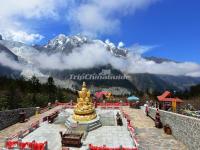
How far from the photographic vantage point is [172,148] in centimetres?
1684

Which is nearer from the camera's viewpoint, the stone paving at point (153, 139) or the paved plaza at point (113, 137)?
the stone paving at point (153, 139)

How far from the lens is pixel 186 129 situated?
17.0 meters

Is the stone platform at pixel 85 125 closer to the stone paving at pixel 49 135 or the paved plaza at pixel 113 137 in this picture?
the paved plaza at pixel 113 137

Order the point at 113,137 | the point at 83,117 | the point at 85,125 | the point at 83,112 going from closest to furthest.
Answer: the point at 113,137
the point at 85,125
the point at 83,117
the point at 83,112

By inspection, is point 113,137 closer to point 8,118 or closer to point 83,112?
point 83,112

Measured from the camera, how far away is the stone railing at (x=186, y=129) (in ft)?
50.3

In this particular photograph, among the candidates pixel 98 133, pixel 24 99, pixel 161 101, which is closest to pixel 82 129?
pixel 98 133

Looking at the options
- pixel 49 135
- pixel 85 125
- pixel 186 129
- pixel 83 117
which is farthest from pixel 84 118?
pixel 186 129

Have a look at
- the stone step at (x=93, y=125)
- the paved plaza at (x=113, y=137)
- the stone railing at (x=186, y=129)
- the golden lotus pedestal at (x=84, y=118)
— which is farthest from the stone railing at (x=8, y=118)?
the stone railing at (x=186, y=129)

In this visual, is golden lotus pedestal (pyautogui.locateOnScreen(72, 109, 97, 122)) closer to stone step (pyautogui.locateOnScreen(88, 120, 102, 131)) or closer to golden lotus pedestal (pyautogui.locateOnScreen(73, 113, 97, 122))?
golden lotus pedestal (pyautogui.locateOnScreen(73, 113, 97, 122))

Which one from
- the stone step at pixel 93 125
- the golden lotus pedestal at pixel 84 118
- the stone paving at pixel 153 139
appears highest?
the golden lotus pedestal at pixel 84 118

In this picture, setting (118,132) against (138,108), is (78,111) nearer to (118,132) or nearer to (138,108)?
(118,132)

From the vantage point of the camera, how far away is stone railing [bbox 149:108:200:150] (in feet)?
50.3

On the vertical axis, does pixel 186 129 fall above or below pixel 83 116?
below
